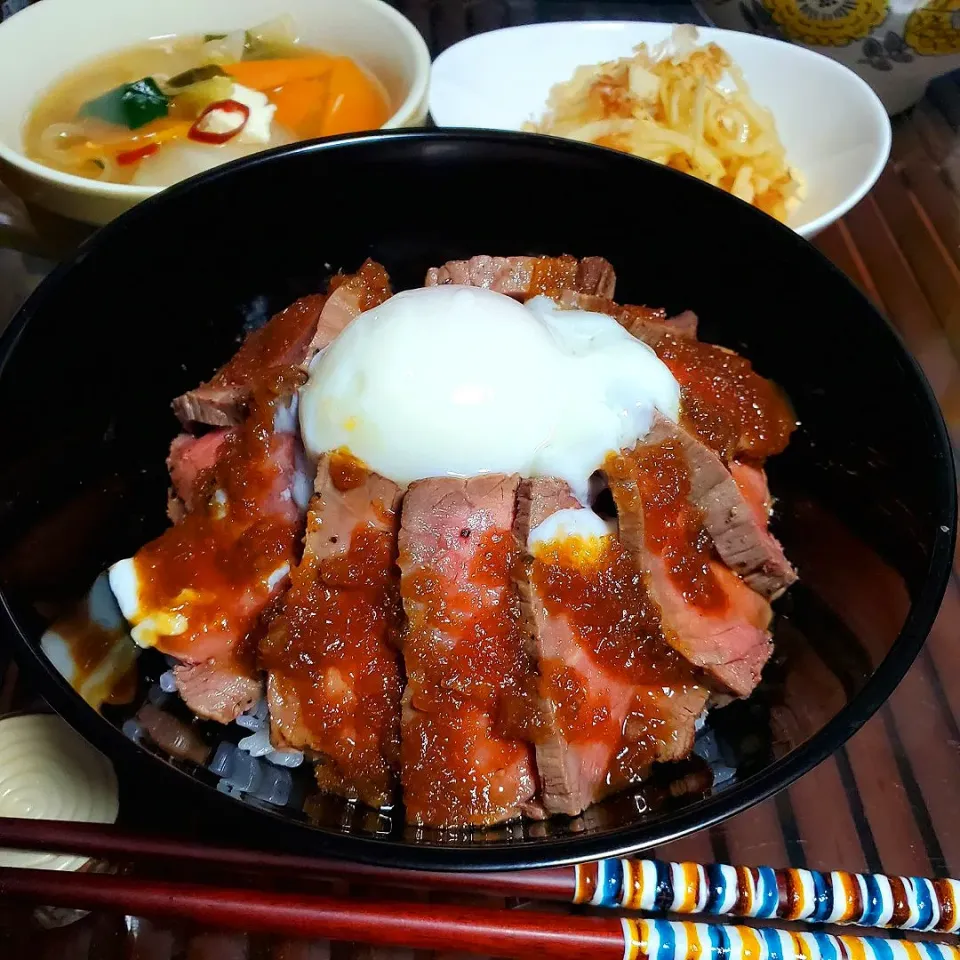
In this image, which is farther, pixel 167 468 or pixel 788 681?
pixel 167 468

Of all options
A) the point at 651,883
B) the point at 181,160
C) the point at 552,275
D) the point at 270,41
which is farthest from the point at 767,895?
the point at 270,41

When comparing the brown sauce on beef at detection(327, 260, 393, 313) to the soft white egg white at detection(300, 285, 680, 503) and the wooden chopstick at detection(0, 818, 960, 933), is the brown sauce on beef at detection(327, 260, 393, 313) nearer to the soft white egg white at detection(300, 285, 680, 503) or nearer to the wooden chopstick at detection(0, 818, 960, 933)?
the soft white egg white at detection(300, 285, 680, 503)

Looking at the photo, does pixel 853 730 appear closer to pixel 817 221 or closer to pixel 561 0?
pixel 817 221

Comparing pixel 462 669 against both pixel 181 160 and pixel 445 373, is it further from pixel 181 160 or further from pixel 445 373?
pixel 181 160

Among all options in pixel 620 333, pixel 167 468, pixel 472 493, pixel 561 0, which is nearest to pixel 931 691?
pixel 620 333

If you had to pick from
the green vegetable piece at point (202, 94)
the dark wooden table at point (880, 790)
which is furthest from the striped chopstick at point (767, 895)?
the green vegetable piece at point (202, 94)

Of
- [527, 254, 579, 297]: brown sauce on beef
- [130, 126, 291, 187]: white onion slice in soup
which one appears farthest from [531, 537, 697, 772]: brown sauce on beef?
[130, 126, 291, 187]: white onion slice in soup

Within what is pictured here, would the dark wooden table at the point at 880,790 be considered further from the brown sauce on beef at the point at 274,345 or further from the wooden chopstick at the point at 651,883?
the brown sauce on beef at the point at 274,345
